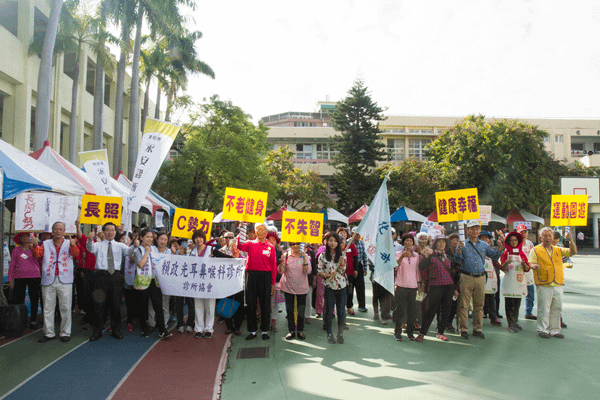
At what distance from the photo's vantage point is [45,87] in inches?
563

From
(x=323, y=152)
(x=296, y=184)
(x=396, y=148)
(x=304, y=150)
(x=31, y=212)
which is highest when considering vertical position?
(x=396, y=148)

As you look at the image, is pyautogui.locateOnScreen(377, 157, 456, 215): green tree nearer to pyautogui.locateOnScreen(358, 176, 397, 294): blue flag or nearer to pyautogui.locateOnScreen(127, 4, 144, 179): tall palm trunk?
pyautogui.locateOnScreen(127, 4, 144, 179): tall palm trunk

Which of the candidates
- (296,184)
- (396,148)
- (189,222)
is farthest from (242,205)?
(396,148)

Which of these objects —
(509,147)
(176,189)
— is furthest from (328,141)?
(176,189)

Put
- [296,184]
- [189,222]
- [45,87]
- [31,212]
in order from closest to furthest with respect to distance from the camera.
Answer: [31,212], [189,222], [45,87], [296,184]

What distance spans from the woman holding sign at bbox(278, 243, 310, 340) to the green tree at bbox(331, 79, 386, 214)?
1152 inches

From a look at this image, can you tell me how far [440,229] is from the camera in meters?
10.3

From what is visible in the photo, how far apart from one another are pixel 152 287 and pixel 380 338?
376 centimetres

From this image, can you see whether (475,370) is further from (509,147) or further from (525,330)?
(509,147)

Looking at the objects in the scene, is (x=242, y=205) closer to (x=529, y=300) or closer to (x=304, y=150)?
(x=529, y=300)

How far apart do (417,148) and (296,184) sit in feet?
59.4

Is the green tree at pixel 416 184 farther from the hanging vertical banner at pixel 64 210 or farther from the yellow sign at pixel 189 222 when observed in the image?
the hanging vertical banner at pixel 64 210

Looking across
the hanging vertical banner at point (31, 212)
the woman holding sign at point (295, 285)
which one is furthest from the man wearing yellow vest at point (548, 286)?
the hanging vertical banner at point (31, 212)

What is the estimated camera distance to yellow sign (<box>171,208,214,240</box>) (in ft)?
28.1
